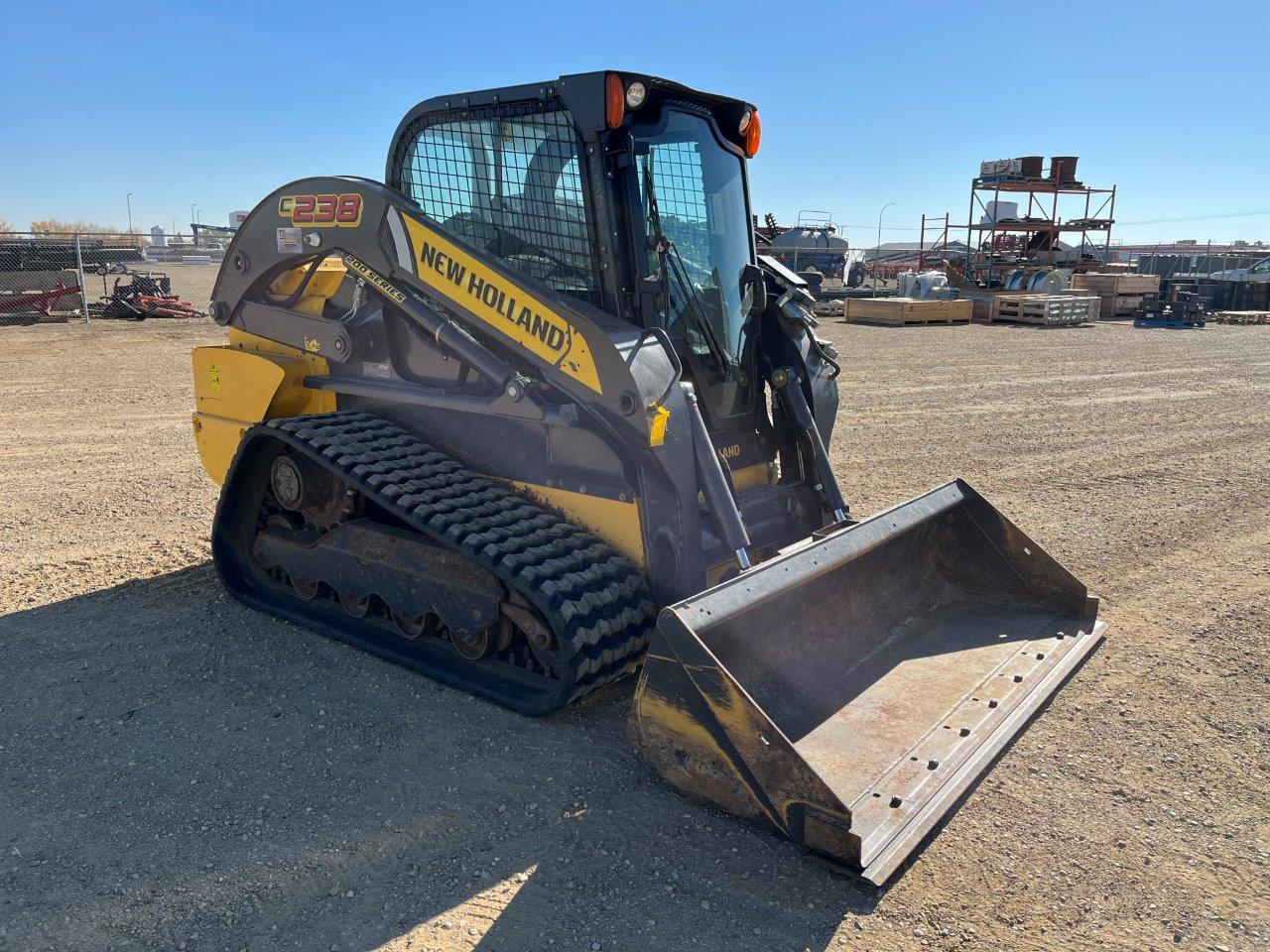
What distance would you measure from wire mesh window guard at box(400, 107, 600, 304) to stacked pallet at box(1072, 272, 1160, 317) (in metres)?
26.1

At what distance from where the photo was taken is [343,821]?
319 centimetres

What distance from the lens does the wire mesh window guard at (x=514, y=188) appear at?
4227 millimetres

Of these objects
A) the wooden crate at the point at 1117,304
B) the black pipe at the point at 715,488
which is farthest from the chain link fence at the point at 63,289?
the wooden crate at the point at 1117,304

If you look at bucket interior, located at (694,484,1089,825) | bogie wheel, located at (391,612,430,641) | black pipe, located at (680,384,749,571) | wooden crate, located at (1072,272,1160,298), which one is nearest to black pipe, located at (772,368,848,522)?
bucket interior, located at (694,484,1089,825)

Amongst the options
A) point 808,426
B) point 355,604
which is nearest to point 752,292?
point 808,426

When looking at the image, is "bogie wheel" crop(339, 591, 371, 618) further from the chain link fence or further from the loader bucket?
the chain link fence

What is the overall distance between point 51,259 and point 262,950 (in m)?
20.7

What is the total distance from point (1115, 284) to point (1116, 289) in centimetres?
14

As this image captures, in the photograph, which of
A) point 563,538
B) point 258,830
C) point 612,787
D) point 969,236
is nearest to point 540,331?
point 563,538

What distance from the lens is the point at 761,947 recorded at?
105 inches

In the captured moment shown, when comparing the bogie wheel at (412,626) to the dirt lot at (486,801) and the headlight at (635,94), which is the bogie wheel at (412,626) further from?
the headlight at (635,94)

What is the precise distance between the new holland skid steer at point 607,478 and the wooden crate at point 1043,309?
785 inches

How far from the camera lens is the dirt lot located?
2.75 metres

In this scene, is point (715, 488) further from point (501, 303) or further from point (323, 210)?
point (323, 210)
